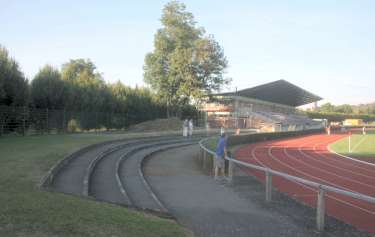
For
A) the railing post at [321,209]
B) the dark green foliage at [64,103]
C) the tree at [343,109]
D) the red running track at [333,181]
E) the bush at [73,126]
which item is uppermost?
the tree at [343,109]

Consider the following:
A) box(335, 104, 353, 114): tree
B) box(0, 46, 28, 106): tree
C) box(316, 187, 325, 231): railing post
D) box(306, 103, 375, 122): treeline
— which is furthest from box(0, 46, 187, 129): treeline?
box(335, 104, 353, 114): tree

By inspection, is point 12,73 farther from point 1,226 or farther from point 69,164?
point 1,226

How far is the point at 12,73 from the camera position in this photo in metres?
30.2

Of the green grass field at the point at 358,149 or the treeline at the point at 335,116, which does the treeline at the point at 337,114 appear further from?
the green grass field at the point at 358,149

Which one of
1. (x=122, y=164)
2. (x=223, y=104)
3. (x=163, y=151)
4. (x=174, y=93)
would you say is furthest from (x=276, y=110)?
(x=122, y=164)

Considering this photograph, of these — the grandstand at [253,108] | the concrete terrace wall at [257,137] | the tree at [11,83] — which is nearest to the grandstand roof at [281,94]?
the grandstand at [253,108]

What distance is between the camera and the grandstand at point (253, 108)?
6197cm

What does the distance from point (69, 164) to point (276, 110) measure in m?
76.4

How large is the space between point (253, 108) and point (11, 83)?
51.1 meters

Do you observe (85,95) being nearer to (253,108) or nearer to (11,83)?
(11,83)

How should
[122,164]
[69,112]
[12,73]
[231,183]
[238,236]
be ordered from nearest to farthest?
[238,236] → [231,183] → [122,164] → [12,73] → [69,112]

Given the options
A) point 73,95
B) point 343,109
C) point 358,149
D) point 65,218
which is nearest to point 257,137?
point 358,149

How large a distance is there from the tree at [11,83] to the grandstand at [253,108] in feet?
93.0

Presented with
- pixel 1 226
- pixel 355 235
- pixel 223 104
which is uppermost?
pixel 223 104
